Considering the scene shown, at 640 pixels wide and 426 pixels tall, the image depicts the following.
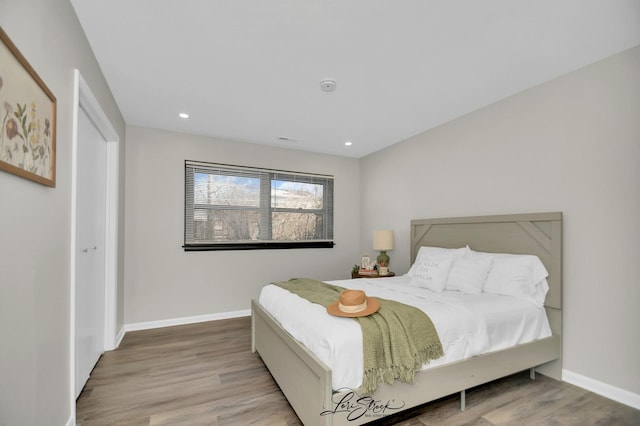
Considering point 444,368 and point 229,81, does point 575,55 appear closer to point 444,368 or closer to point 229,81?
point 444,368

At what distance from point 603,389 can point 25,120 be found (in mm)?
3802

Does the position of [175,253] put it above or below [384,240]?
below

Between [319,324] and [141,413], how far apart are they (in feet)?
4.49

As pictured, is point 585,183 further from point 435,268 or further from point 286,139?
point 286,139

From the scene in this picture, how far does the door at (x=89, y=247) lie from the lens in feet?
7.30

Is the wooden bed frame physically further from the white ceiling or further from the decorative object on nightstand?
the white ceiling

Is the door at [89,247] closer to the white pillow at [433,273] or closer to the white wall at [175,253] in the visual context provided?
the white wall at [175,253]

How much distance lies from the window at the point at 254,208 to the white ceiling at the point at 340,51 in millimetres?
1073

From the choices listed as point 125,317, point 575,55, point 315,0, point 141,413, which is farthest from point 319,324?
point 125,317

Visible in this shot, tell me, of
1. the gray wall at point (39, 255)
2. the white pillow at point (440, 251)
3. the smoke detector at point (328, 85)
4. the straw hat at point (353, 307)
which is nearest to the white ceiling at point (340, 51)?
the smoke detector at point (328, 85)

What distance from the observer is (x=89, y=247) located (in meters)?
2.52

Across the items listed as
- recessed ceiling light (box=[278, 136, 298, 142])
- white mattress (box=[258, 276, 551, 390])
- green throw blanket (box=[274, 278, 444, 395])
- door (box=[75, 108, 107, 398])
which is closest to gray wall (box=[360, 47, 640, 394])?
white mattress (box=[258, 276, 551, 390])

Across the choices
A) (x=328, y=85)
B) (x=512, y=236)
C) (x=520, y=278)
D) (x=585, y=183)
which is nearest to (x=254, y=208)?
(x=328, y=85)

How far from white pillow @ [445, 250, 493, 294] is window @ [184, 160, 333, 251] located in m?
2.37
